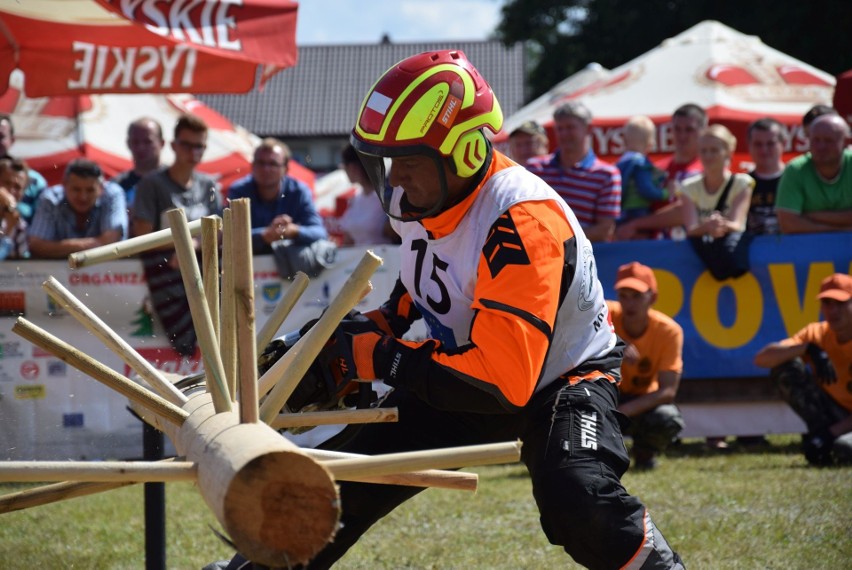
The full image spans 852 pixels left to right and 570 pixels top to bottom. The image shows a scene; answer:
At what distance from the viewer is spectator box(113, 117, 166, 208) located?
26.7 feet

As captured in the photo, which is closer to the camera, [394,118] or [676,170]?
[394,118]

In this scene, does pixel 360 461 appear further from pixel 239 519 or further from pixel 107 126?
pixel 107 126

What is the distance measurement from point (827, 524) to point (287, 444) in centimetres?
378

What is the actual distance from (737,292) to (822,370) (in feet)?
2.70

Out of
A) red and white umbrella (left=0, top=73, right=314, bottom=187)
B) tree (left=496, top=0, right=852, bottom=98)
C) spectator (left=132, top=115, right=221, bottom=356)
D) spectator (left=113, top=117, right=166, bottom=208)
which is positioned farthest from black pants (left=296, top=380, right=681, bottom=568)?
tree (left=496, top=0, right=852, bottom=98)

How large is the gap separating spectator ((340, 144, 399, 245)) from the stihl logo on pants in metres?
4.85

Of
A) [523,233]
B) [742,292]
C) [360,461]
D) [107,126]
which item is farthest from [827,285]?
[107,126]

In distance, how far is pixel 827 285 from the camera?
282 inches

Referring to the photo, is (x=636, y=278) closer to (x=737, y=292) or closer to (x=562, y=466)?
(x=737, y=292)

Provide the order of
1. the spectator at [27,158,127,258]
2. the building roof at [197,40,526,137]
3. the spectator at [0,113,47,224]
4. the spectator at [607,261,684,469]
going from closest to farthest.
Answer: the spectator at [607,261,684,469], the spectator at [27,158,127,258], the spectator at [0,113,47,224], the building roof at [197,40,526,137]

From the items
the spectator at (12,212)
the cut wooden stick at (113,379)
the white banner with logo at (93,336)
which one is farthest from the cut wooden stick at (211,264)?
the spectator at (12,212)

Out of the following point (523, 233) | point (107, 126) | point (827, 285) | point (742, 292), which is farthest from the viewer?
point (107, 126)

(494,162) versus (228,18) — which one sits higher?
(228,18)

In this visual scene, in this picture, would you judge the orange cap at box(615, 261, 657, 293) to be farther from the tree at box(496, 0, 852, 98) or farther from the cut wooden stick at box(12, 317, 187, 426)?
the tree at box(496, 0, 852, 98)
